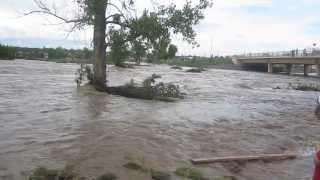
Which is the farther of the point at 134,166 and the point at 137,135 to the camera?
the point at 137,135

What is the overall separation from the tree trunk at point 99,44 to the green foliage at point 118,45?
430 mm

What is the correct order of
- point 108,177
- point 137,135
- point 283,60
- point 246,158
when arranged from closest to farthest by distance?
point 108,177 → point 246,158 → point 137,135 → point 283,60

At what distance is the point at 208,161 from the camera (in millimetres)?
11383

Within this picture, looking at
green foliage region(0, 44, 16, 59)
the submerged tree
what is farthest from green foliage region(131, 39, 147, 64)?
green foliage region(0, 44, 16, 59)

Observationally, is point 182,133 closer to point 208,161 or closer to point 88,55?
point 208,161

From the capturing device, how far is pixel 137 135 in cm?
1379

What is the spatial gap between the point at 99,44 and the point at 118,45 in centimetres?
96

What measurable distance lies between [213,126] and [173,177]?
25.0 feet

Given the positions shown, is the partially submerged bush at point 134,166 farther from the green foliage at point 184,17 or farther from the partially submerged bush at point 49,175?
the green foliage at point 184,17

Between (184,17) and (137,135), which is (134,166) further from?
(184,17)

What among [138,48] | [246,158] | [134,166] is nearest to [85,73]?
[138,48]

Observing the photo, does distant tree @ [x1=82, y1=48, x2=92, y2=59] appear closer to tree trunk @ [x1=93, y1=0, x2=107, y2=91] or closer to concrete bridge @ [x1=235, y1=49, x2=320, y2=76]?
tree trunk @ [x1=93, y1=0, x2=107, y2=91]

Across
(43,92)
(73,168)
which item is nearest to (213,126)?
(73,168)

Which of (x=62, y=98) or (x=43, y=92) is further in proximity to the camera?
(x=43, y=92)
